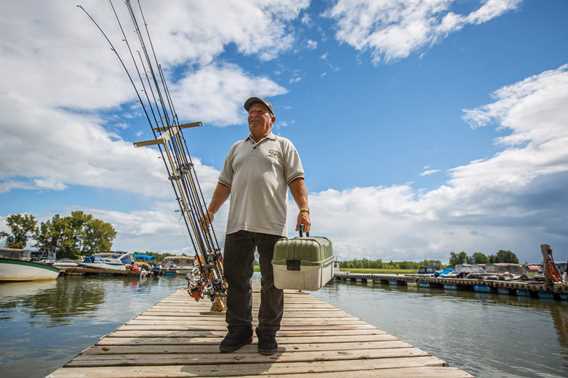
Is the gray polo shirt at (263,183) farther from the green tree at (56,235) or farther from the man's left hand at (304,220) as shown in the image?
the green tree at (56,235)

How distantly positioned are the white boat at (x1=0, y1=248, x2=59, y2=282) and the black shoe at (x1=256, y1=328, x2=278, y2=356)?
28.1 m

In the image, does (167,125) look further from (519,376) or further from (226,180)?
(519,376)

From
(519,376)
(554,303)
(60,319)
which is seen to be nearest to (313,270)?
(519,376)

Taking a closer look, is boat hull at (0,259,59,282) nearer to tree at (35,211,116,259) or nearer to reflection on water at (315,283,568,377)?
reflection on water at (315,283,568,377)

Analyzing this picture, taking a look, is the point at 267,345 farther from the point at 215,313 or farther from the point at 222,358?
the point at 215,313

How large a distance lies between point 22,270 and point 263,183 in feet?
95.2

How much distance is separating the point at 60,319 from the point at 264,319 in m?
11.3

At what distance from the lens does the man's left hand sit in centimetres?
302

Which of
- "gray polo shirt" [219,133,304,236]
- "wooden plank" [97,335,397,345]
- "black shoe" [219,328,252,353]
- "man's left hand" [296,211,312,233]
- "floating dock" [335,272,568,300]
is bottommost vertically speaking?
"floating dock" [335,272,568,300]

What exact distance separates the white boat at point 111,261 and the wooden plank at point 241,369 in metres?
38.5

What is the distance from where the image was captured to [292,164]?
3.18 meters

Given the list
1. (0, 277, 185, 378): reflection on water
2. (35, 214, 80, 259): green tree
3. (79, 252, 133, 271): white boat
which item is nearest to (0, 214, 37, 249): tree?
(35, 214, 80, 259): green tree

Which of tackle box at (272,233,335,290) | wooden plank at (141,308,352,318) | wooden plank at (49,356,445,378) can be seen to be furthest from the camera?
wooden plank at (141,308,352,318)

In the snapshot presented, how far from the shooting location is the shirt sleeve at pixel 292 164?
3.15m
